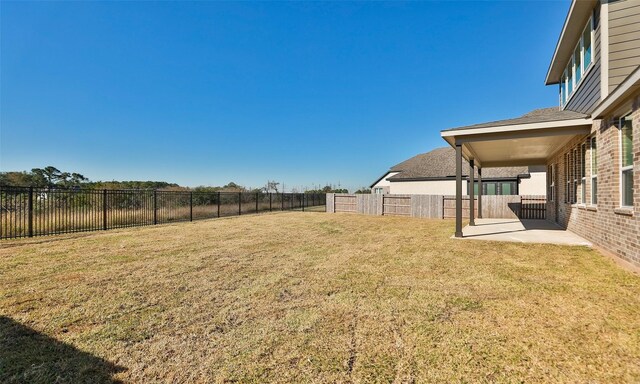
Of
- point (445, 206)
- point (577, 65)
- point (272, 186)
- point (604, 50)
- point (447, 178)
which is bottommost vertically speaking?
point (445, 206)

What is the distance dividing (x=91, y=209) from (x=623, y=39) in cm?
1596

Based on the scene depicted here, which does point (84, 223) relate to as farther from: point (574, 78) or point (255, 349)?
point (574, 78)

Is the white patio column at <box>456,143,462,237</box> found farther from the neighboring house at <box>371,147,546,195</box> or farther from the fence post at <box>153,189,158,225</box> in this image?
the neighboring house at <box>371,147,546,195</box>

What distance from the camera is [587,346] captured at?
237 cm

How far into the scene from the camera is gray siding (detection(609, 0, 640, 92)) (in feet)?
17.8

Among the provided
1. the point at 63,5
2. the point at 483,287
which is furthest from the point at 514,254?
the point at 63,5

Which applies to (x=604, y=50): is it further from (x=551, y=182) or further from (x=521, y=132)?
(x=551, y=182)

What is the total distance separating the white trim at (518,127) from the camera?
6.55 m

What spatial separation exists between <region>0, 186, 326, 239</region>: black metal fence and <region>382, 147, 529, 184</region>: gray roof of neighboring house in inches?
667

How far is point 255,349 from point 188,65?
51.2 feet

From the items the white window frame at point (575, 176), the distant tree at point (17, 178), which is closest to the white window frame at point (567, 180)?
the white window frame at point (575, 176)

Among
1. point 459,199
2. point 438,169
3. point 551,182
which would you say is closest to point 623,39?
point 459,199

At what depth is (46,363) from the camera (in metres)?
2.17

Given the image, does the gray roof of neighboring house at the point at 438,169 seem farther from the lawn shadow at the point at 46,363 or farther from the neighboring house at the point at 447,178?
the lawn shadow at the point at 46,363
